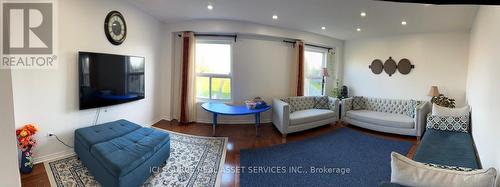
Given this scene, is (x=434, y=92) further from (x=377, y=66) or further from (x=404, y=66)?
(x=377, y=66)

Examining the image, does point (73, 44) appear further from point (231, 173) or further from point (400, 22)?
point (400, 22)

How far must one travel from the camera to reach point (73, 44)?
282 cm

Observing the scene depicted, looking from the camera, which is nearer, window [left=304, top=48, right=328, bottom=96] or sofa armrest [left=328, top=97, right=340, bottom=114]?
sofa armrest [left=328, top=97, right=340, bottom=114]

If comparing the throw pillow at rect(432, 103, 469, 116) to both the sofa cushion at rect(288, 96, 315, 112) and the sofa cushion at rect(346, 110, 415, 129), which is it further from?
the sofa cushion at rect(288, 96, 315, 112)

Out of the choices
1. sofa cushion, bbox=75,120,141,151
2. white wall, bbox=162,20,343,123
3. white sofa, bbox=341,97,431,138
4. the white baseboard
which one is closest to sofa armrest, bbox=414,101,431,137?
white sofa, bbox=341,97,431,138

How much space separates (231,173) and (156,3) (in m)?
2.91

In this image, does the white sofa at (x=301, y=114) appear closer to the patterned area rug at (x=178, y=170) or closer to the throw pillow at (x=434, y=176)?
the patterned area rug at (x=178, y=170)

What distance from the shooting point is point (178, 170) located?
262 centimetres

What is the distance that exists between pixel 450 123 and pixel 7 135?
4.49 metres

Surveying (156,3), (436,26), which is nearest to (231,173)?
(156,3)

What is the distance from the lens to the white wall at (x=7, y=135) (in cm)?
75

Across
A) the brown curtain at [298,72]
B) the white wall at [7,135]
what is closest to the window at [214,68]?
the brown curtain at [298,72]

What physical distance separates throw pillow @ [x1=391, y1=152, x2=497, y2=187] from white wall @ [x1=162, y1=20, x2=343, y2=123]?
3749 mm

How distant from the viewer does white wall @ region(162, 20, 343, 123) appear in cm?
468
